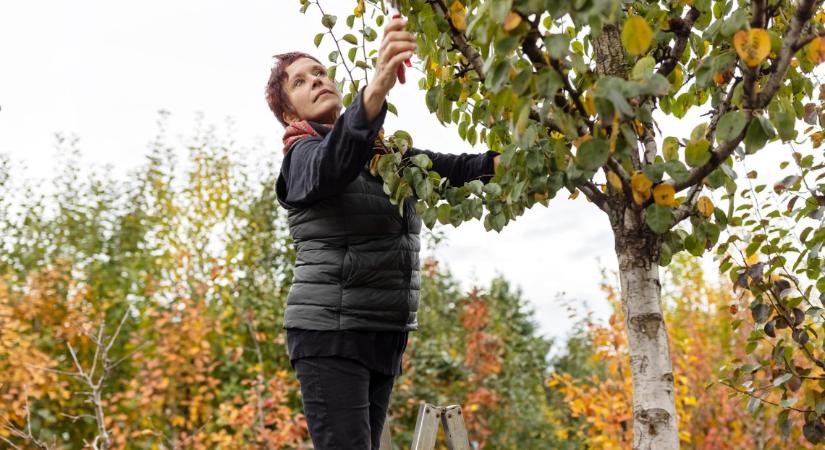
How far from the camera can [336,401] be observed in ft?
6.38

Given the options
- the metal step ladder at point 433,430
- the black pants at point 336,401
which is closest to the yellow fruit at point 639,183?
the black pants at point 336,401

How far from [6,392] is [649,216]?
4.53 meters

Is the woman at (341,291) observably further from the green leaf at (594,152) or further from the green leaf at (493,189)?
the green leaf at (594,152)

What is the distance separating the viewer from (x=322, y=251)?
199 cm

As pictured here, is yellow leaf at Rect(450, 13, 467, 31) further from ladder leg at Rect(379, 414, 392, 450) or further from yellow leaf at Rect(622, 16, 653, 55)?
ladder leg at Rect(379, 414, 392, 450)

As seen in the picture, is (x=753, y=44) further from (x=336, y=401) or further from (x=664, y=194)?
(x=336, y=401)

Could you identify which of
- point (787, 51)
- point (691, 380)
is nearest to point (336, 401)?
point (787, 51)

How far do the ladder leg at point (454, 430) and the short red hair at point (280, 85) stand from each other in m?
1.05

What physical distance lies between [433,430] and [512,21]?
1.66 metres

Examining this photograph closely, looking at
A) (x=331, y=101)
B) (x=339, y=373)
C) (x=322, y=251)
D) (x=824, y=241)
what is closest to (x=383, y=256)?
(x=322, y=251)

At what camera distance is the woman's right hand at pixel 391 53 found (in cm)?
158

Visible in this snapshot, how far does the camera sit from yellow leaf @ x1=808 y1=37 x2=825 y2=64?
4.38 ft

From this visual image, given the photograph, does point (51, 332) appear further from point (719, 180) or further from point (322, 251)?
point (719, 180)

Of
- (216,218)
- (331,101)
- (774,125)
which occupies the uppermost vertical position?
(216,218)
